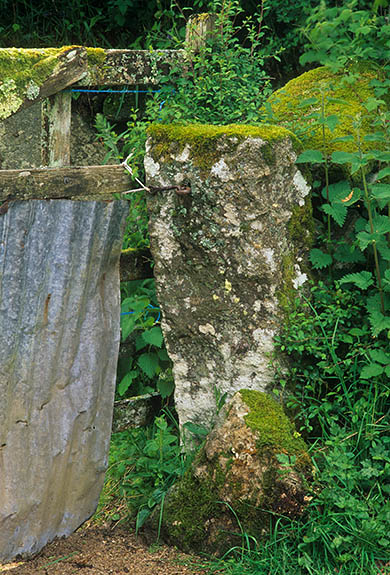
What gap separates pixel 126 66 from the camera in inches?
138

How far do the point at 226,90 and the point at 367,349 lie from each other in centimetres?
156

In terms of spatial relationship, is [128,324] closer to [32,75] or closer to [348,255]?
[348,255]

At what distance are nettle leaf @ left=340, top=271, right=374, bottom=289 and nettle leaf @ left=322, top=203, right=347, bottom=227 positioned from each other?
0.27 meters

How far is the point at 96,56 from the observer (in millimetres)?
3375

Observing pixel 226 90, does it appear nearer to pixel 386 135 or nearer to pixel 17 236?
pixel 386 135

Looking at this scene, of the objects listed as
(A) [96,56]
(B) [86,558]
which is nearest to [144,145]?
(A) [96,56]

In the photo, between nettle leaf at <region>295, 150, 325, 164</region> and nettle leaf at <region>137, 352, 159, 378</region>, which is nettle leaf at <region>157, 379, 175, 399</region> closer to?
nettle leaf at <region>137, 352, 159, 378</region>

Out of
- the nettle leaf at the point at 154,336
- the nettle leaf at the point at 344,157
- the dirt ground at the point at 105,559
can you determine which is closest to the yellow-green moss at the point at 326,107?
the nettle leaf at the point at 344,157

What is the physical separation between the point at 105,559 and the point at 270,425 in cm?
106

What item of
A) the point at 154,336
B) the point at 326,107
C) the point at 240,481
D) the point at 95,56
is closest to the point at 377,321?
the point at 240,481

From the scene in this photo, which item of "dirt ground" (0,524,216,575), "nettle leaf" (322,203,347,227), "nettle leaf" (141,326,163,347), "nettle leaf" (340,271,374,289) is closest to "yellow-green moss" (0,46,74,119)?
"nettle leaf" (141,326,163,347)

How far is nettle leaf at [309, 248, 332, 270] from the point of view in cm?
343

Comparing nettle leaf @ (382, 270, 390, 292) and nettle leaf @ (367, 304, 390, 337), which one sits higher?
nettle leaf @ (382, 270, 390, 292)

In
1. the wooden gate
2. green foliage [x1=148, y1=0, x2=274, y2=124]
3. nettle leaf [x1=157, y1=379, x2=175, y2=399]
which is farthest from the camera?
nettle leaf [x1=157, y1=379, x2=175, y2=399]
